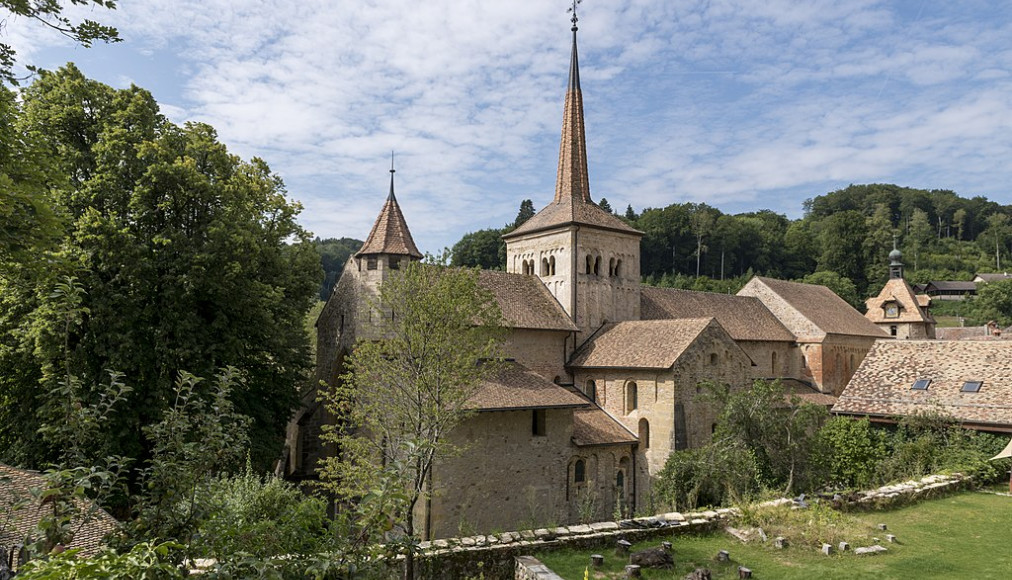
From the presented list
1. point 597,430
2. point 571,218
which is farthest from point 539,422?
point 571,218

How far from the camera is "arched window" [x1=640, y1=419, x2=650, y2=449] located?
24797mm

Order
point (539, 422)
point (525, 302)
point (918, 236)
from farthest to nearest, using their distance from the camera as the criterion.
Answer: point (918, 236) → point (525, 302) → point (539, 422)

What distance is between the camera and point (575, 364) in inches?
1083

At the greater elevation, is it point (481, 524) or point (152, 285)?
point (152, 285)

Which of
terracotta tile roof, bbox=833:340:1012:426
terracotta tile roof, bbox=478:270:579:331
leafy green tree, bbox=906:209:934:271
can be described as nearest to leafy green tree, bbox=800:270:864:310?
leafy green tree, bbox=906:209:934:271

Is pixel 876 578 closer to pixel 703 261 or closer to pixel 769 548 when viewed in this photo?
pixel 769 548

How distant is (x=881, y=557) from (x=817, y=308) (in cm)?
2845

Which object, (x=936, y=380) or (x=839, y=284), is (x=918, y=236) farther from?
(x=936, y=380)

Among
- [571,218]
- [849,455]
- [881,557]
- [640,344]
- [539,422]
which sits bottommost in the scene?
[881,557]

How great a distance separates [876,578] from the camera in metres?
10.9

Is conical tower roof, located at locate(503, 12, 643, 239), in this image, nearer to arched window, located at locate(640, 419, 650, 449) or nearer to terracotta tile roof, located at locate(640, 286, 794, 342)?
terracotta tile roof, located at locate(640, 286, 794, 342)

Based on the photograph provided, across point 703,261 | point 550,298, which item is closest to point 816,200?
point 703,261

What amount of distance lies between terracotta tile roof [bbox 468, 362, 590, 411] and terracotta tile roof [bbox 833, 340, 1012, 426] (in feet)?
36.5

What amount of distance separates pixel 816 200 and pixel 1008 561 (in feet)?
552
